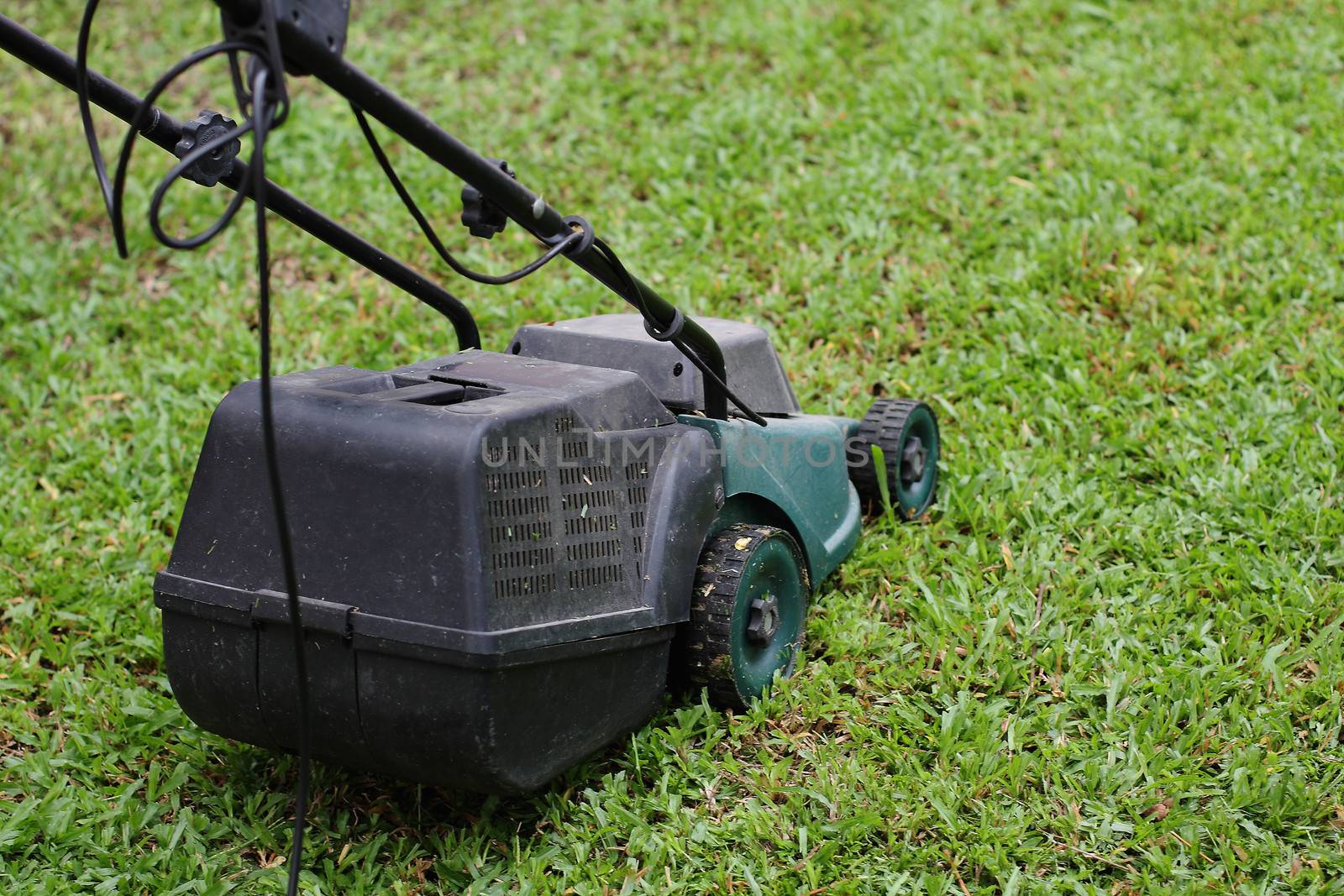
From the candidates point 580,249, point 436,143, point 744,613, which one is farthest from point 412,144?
point 744,613

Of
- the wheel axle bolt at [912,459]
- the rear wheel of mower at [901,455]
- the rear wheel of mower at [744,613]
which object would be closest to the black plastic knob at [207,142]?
the rear wheel of mower at [744,613]

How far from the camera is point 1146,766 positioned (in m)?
2.53

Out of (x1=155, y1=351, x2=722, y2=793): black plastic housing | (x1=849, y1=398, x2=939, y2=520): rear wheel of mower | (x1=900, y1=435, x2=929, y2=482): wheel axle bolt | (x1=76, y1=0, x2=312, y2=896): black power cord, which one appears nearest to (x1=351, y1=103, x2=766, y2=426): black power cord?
(x1=155, y1=351, x2=722, y2=793): black plastic housing

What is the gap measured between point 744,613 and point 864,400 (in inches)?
57.2

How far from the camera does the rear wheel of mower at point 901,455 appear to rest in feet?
11.0

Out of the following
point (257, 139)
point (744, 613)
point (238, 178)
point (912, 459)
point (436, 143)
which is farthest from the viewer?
point (912, 459)

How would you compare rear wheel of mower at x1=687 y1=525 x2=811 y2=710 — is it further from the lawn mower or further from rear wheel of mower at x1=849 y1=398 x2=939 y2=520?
rear wheel of mower at x1=849 y1=398 x2=939 y2=520

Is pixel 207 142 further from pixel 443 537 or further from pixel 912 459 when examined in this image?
pixel 912 459

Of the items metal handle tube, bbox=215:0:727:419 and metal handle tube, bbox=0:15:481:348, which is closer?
metal handle tube, bbox=215:0:727:419

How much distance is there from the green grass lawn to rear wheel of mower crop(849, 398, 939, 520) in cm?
8

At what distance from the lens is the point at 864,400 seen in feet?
12.9

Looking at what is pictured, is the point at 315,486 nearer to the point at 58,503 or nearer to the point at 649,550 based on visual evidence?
the point at 649,550

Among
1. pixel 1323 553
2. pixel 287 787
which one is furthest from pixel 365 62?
pixel 1323 553

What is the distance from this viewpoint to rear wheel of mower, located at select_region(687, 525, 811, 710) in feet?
8.39
